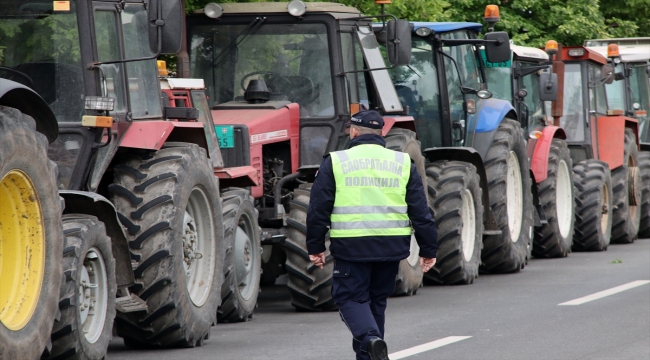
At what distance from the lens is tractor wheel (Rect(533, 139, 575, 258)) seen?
16.2m

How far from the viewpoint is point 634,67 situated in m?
21.4

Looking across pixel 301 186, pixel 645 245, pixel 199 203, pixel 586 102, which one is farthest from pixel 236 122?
pixel 645 245

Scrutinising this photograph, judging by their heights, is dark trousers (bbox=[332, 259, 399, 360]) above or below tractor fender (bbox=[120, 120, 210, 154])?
below

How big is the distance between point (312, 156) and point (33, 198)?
4.91 m

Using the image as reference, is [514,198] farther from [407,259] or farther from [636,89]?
[636,89]

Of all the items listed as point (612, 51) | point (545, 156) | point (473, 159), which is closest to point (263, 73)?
point (473, 159)

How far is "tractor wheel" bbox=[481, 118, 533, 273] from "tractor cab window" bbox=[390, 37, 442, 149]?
76cm

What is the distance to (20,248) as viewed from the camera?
22.1 ft

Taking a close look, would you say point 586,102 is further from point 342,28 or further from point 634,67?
point 342,28

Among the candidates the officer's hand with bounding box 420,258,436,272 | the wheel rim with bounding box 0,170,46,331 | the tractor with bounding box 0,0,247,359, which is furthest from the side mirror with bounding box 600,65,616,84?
the wheel rim with bounding box 0,170,46,331

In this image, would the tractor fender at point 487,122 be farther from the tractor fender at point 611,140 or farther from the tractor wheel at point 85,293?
the tractor wheel at point 85,293

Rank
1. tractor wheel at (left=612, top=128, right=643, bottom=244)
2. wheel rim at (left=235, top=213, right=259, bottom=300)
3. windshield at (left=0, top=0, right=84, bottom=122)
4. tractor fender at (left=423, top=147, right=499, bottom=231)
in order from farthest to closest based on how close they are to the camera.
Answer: tractor wheel at (left=612, top=128, right=643, bottom=244) < tractor fender at (left=423, top=147, right=499, bottom=231) < wheel rim at (left=235, top=213, right=259, bottom=300) < windshield at (left=0, top=0, right=84, bottom=122)

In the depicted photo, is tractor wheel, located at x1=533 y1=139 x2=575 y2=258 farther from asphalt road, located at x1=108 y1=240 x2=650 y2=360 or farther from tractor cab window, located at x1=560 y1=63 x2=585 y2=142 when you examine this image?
asphalt road, located at x1=108 y1=240 x2=650 y2=360

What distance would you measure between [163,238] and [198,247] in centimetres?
94
